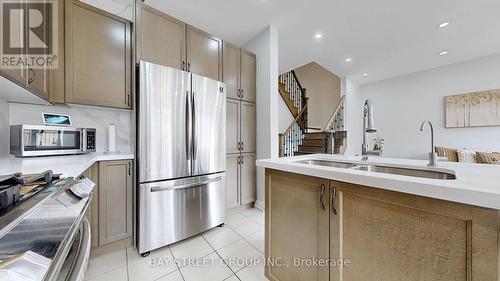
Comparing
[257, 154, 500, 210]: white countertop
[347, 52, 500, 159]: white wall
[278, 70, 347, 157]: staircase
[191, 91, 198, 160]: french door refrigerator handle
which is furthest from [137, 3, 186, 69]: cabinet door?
[347, 52, 500, 159]: white wall

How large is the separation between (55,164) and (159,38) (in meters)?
1.56

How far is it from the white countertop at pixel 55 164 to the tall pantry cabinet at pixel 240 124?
4.43 ft

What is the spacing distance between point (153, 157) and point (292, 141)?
14.7ft

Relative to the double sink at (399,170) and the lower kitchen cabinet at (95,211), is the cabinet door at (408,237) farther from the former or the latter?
the lower kitchen cabinet at (95,211)

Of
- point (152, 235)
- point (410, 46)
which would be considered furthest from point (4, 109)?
point (410, 46)

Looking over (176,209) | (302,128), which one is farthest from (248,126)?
(302,128)

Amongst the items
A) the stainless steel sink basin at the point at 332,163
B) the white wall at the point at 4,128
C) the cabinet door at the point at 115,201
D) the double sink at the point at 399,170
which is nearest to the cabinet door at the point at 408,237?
the double sink at the point at 399,170

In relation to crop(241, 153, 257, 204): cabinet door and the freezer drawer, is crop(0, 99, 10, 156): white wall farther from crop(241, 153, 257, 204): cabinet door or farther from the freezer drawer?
crop(241, 153, 257, 204): cabinet door

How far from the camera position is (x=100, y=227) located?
1.75m

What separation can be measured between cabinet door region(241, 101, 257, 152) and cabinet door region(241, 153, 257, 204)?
0.46ft

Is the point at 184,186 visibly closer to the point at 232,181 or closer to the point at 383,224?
the point at 232,181

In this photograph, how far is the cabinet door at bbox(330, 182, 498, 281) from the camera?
0.65 m

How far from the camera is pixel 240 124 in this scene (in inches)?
117

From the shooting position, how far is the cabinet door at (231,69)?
2.77 metres
